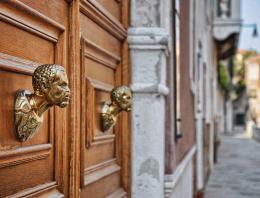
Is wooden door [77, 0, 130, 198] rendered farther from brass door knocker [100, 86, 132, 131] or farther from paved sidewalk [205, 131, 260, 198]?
paved sidewalk [205, 131, 260, 198]

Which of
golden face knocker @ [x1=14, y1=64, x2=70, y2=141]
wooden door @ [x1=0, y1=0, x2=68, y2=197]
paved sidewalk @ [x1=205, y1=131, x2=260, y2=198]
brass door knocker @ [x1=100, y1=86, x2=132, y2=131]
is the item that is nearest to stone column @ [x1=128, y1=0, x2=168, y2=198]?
brass door knocker @ [x1=100, y1=86, x2=132, y2=131]

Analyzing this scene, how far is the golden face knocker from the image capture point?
1.07 metres

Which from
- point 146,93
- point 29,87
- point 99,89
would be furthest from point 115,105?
point 29,87

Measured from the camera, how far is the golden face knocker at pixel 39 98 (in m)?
1.07

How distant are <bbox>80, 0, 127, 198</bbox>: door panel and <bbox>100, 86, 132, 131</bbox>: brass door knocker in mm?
27

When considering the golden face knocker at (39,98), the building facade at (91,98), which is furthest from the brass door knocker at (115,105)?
the golden face knocker at (39,98)

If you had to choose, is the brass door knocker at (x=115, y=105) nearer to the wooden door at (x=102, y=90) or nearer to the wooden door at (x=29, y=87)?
the wooden door at (x=102, y=90)

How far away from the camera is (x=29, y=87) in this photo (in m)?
1.22

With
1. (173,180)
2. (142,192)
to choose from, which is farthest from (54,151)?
(173,180)

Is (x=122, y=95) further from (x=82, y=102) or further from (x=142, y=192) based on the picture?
(x=142, y=192)

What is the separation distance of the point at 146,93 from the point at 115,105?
0.51 m

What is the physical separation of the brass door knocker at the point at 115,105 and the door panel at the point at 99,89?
0.03 m

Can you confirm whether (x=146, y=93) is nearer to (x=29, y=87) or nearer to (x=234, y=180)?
(x=29, y=87)

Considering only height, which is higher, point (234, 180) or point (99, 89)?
point (99, 89)
